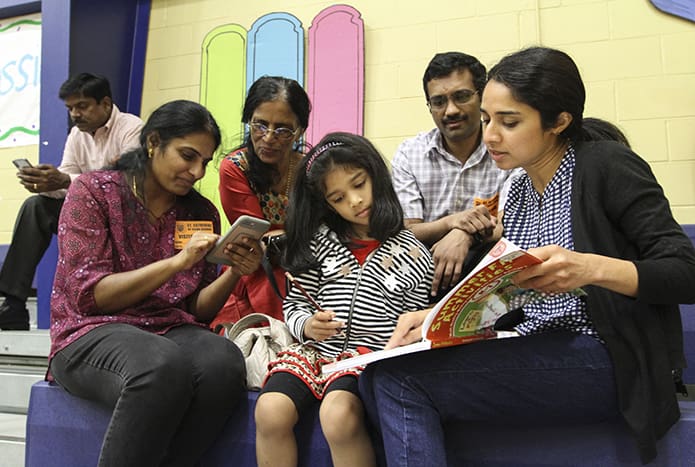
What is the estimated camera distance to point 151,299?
1656mm

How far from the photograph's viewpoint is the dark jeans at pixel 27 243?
2.97 m

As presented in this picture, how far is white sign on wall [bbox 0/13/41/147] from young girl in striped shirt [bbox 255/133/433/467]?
2.93 m

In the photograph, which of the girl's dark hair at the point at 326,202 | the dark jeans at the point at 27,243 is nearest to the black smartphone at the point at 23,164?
the dark jeans at the point at 27,243

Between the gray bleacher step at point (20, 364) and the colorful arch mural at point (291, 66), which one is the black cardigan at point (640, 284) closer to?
the colorful arch mural at point (291, 66)

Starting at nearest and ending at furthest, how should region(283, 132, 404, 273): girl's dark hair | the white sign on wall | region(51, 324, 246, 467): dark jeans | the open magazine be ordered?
the open magazine → region(51, 324, 246, 467): dark jeans → region(283, 132, 404, 273): girl's dark hair → the white sign on wall

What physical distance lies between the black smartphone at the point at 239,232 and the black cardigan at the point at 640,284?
30.4 inches

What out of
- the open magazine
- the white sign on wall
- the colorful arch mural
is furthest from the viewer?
the white sign on wall

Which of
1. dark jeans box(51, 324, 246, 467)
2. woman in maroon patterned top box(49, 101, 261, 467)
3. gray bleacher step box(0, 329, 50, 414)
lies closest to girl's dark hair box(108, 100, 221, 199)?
woman in maroon patterned top box(49, 101, 261, 467)

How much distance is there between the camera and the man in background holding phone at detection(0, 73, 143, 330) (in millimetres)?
2941

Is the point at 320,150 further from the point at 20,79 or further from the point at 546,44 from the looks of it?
the point at 20,79

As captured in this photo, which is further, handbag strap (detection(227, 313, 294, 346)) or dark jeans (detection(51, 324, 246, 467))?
handbag strap (detection(227, 313, 294, 346))

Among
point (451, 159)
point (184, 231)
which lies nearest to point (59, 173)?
point (184, 231)

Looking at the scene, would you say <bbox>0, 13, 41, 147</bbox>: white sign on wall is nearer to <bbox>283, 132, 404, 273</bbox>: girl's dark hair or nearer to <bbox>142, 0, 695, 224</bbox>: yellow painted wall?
<bbox>142, 0, 695, 224</bbox>: yellow painted wall

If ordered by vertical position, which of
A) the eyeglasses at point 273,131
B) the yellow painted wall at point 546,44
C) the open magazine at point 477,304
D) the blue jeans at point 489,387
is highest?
the yellow painted wall at point 546,44
